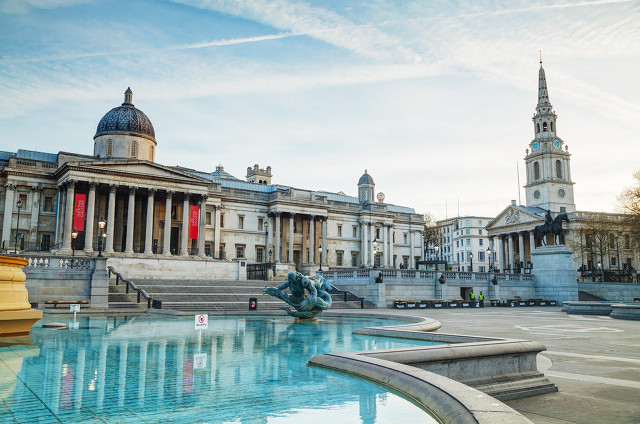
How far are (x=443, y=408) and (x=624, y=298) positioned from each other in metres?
59.8

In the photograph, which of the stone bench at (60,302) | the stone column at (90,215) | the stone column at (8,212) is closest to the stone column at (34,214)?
the stone column at (8,212)

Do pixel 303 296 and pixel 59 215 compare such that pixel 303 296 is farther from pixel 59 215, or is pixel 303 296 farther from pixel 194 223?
pixel 59 215

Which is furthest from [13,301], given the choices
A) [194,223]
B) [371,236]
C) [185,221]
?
[371,236]

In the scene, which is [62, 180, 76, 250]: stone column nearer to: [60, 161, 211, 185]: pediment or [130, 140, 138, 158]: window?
[60, 161, 211, 185]: pediment

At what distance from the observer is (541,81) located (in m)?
101

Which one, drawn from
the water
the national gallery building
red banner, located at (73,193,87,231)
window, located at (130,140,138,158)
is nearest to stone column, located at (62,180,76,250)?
the national gallery building

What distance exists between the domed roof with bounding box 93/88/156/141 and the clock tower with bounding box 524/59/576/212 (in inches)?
2935

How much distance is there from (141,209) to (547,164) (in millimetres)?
77038

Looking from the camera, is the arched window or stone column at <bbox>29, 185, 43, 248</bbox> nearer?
stone column at <bbox>29, 185, 43, 248</bbox>

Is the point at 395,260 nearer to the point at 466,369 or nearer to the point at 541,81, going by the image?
the point at 541,81

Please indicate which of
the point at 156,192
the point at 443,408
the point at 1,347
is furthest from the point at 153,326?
the point at 156,192

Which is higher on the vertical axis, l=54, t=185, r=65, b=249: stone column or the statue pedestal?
l=54, t=185, r=65, b=249: stone column

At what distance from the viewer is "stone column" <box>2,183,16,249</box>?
51.9 metres

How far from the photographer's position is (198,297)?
3453 centimetres
